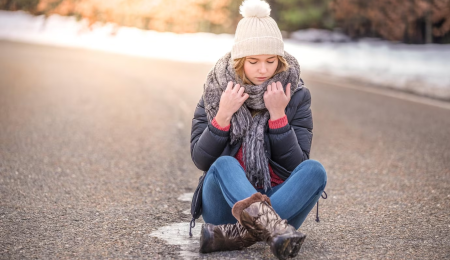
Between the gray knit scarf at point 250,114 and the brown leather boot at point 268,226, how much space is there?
30 centimetres

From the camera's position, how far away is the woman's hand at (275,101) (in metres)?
3.30

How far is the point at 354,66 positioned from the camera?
15.4 meters

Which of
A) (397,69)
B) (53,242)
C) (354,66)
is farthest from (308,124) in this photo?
(354,66)

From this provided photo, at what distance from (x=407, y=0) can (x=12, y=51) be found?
509 inches

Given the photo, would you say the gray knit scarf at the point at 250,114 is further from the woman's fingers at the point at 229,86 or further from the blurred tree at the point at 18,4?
the blurred tree at the point at 18,4

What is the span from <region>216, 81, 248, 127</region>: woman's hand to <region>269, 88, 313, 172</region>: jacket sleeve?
24cm

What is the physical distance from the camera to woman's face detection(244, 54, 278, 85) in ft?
11.2

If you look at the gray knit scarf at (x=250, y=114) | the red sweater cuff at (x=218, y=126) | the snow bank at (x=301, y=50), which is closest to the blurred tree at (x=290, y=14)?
the snow bank at (x=301, y=50)

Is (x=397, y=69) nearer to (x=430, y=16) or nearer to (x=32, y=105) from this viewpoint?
(x=430, y=16)

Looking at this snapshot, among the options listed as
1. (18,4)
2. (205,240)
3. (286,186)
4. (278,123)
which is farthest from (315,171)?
(18,4)

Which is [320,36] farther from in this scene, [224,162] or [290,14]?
[224,162]

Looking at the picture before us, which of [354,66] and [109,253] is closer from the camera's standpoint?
[109,253]

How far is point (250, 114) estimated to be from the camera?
3443 mm

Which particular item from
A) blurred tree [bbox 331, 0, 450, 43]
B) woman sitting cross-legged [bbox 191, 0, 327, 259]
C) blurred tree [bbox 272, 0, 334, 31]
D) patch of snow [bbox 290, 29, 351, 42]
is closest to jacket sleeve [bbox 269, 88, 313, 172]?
→ woman sitting cross-legged [bbox 191, 0, 327, 259]
